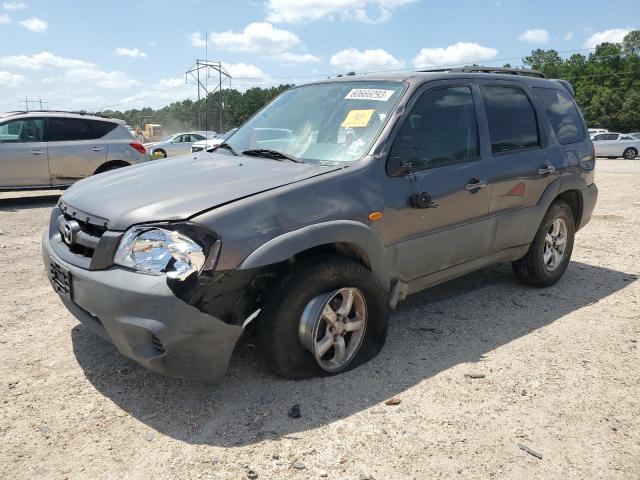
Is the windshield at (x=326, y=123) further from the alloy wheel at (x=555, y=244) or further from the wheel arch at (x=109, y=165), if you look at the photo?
the wheel arch at (x=109, y=165)

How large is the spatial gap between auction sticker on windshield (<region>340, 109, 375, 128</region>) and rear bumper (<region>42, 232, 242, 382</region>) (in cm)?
158

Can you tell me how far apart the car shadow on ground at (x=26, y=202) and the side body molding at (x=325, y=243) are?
8.51 meters

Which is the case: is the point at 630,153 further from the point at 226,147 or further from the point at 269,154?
the point at 269,154

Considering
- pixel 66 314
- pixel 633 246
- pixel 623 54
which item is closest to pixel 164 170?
pixel 66 314

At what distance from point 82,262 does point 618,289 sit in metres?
4.63

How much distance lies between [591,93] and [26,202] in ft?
201

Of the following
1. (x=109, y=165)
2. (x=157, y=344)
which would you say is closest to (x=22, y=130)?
(x=109, y=165)

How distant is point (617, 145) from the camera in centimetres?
2839

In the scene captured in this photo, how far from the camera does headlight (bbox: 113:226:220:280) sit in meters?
2.69

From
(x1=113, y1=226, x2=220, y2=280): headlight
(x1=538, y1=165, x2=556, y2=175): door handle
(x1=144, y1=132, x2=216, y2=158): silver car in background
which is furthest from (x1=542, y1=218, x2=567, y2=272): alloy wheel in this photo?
(x1=144, y1=132, x2=216, y2=158): silver car in background

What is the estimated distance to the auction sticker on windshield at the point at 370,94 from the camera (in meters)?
3.74

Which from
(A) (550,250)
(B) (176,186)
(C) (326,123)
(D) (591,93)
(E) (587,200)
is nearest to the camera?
(B) (176,186)

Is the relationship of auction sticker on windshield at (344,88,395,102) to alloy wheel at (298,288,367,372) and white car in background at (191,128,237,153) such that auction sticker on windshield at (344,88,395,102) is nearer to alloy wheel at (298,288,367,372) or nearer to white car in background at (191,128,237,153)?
white car in background at (191,128,237,153)

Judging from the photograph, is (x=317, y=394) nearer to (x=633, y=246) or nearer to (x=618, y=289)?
(x=618, y=289)
